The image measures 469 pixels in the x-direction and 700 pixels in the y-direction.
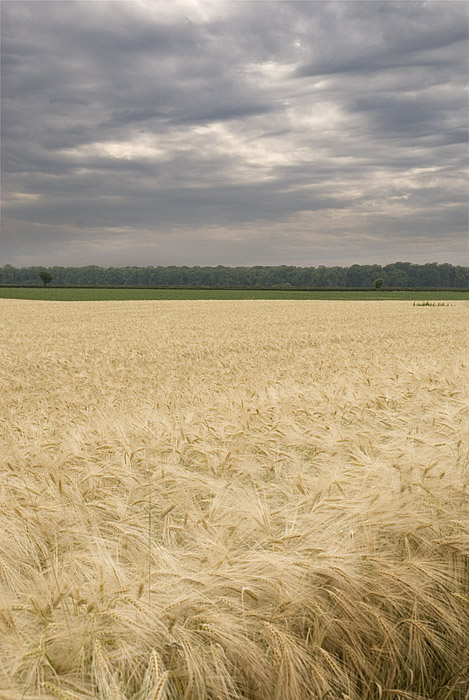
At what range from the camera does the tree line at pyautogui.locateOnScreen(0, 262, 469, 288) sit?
12750 centimetres

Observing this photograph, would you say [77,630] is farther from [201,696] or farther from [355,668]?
[355,668]

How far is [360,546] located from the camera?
88.8 inches

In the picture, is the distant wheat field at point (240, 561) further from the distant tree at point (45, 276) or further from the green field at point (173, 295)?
the distant tree at point (45, 276)

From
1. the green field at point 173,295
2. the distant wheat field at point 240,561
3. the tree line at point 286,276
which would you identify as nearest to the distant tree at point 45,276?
the tree line at point 286,276

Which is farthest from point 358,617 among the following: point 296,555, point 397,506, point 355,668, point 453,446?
point 453,446

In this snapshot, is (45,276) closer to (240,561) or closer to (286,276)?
(286,276)

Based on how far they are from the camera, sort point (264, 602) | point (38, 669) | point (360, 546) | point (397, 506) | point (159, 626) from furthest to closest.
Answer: point (397, 506), point (360, 546), point (264, 602), point (159, 626), point (38, 669)

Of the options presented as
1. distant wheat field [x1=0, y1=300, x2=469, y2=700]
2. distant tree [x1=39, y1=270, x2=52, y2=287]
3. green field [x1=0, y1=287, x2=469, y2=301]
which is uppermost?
distant tree [x1=39, y1=270, x2=52, y2=287]

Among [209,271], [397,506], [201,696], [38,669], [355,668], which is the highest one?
[209,271]

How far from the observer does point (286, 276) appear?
435ft

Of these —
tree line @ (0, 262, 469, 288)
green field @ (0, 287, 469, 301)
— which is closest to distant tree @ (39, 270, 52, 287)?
tree line @ (0, 262, 469, 288)

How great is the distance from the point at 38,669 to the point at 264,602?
796 mm

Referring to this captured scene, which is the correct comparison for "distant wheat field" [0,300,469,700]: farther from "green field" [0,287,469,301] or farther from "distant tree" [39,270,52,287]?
"distant tree" [39,270,52,287]

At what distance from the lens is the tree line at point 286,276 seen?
127500mm
